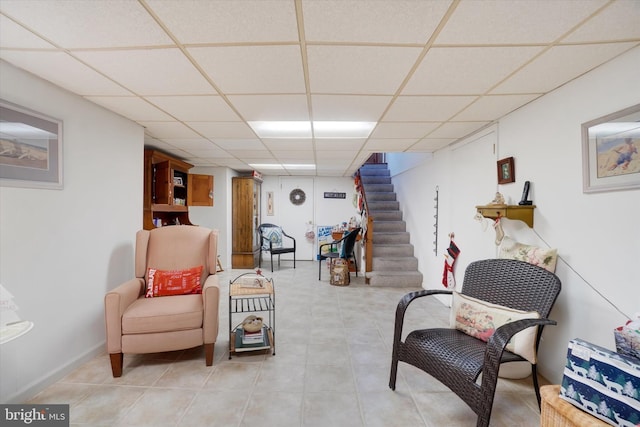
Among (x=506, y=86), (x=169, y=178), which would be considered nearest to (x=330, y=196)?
(x=169, y=178)

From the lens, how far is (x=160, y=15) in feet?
4.14

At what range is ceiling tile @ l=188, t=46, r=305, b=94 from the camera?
153 cm

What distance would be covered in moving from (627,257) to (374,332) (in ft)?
6.83

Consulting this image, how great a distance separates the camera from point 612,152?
1.58 meters

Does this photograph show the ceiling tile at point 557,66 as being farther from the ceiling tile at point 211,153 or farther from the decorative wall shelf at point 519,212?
the ceiling tile at point 211,153

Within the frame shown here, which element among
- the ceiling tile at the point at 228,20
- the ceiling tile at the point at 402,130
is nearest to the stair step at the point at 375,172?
the ceiling tile at the point at 402,130

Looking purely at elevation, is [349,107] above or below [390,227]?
above

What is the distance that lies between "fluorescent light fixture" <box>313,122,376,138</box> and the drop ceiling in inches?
9.9

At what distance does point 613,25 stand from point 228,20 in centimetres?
190

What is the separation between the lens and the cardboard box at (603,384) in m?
1.07

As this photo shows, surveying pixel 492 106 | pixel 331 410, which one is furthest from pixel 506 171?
pixel 331 410

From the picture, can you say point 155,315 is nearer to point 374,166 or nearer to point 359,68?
point 359,68

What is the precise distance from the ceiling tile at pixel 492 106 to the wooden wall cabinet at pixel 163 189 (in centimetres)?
384

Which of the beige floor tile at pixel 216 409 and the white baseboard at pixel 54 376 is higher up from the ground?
the white baseboard at pixel 54 376
